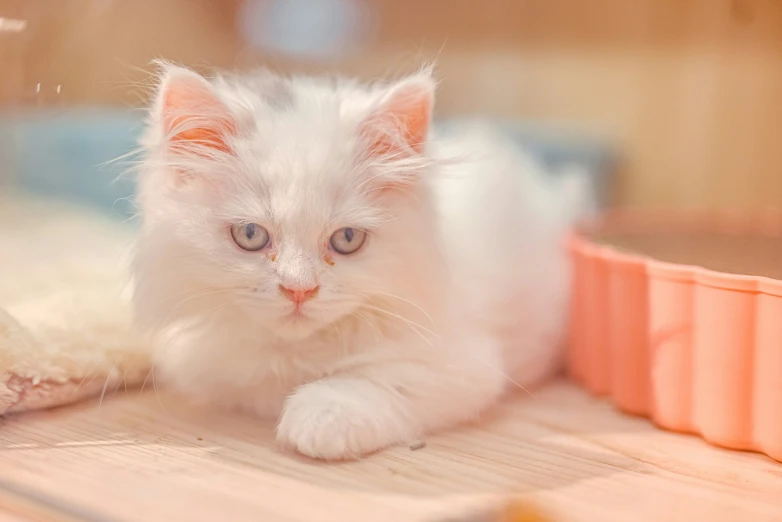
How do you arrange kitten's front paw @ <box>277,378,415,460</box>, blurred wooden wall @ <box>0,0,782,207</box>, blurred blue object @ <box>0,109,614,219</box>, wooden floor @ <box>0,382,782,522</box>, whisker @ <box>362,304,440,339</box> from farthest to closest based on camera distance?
blurred blue object @ <box>0,109,614,219</box>, blurred wooden wall @ <box>0,0,782,207</box>, whisker @ <box>362,304,440,339</box>, kitten's front paw @ <box>277,378,415,460</box>, wooden floor @ <box>0,382,782,522</box>

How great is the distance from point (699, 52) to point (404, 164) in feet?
4.01

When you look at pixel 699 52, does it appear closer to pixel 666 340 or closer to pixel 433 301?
pixel 666 340

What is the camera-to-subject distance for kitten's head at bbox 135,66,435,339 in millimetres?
1061

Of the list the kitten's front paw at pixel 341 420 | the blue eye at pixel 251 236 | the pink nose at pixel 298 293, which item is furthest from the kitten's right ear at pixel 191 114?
the kitten's front paw at pixel 341 420

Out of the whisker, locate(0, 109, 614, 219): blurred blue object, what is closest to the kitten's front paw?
the whisker

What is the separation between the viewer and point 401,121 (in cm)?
114

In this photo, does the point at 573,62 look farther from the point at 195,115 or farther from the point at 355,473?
the point at 355,473

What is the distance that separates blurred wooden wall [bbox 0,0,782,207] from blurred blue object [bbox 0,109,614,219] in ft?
0.31

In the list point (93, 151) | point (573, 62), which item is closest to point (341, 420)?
point (93, 151)

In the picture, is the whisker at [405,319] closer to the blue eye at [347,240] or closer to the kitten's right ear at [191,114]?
the blue eye at [347,240]

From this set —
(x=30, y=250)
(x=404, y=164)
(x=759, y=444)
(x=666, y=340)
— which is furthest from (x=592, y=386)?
(x=30, y=250)

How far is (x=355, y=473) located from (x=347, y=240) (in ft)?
1.12

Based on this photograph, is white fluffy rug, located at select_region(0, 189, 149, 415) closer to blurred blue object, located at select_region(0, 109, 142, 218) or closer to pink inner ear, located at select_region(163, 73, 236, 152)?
blurred blue object, located at select_region(0, 109, 142, 218)

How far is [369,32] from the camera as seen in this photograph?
1897 mm
